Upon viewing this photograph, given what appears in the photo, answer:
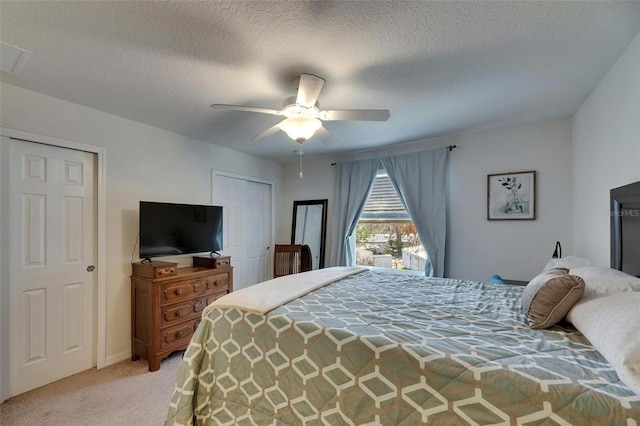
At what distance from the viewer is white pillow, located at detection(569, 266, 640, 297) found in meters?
1.30

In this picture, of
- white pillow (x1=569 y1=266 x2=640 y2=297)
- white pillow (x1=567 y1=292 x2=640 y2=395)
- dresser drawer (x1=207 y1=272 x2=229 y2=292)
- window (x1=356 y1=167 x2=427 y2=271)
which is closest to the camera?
white pillow (x1=567 y1=292 x2=640 y2=395)

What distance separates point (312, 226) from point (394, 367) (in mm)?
3563

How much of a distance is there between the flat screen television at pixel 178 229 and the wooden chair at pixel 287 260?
92cm

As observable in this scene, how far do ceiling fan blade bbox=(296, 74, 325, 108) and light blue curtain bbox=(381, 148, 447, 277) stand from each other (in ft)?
7.03

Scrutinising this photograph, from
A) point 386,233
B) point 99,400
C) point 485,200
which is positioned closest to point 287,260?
point 386,233

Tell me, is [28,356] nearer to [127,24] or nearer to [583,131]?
[127,24]

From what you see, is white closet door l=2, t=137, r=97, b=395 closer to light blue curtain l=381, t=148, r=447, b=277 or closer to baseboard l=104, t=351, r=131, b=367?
baseboard l=104, t=351, r=131, b=367

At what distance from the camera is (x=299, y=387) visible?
52.2 inches

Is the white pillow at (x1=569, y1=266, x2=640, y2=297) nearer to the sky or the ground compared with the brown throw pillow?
nearer to the sky

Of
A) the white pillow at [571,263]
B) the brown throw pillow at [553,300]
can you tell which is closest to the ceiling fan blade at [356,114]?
the brown throw pillow at [553,300]

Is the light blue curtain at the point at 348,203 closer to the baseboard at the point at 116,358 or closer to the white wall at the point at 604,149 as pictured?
the white wall at the point at 604,149

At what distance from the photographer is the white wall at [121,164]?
2.33 m

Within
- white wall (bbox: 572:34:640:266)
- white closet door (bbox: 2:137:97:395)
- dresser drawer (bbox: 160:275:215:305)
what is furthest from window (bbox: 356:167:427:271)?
white closet door (bbox: 2:137:97:395)

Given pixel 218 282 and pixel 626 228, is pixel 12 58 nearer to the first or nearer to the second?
pixel 218 282
